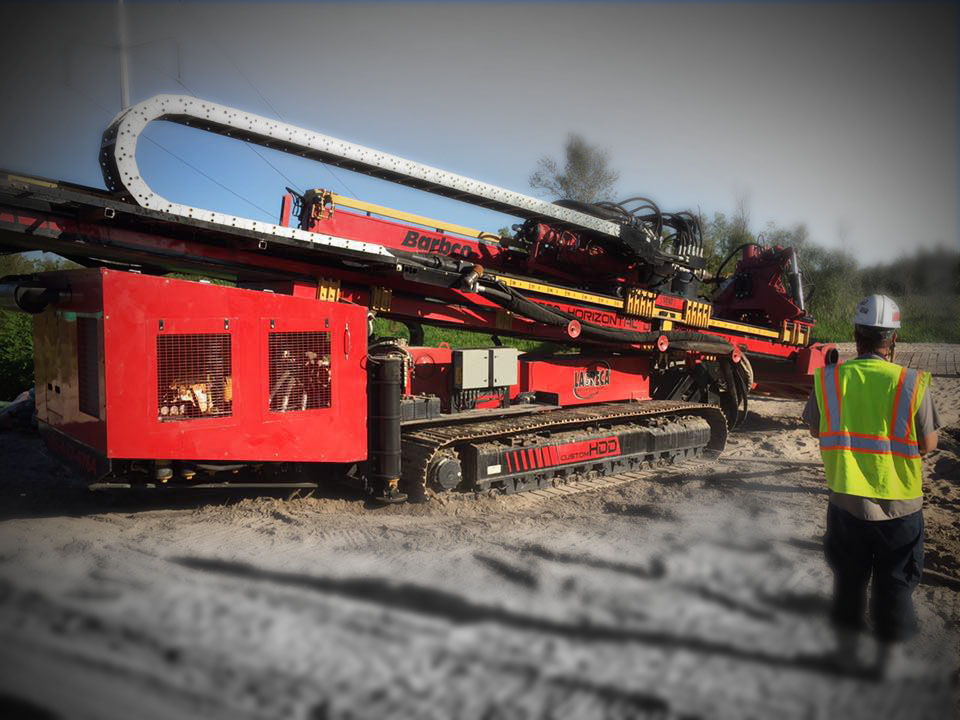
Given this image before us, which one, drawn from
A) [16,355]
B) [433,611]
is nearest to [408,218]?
[433,611]

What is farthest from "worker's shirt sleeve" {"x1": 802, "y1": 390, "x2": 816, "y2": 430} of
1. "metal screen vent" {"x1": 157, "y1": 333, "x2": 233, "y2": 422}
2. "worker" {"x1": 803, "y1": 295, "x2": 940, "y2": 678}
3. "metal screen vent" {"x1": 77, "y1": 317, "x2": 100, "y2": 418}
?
"metal screen vent" {"x1": 77, "y1": 317, "x2": 100, "y2": 418}

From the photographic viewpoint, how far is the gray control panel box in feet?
22.0

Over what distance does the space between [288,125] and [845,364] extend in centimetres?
431

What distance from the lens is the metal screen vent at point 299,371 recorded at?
5266 millimetres

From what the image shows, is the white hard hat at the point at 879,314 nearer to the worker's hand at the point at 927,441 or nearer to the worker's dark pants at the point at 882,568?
the worker's hand at the point at 927,441

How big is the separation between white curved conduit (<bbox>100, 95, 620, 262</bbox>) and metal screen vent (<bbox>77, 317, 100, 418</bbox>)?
99 cm

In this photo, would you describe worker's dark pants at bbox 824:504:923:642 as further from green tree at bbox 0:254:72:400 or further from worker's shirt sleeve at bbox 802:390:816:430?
green tree at bbox 0:254:72:400

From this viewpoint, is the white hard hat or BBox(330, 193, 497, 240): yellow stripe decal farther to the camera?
BBox(330, 193, 497, 240): yellow stripe decal

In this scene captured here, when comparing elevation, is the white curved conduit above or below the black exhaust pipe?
above

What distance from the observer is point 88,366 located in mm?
4875

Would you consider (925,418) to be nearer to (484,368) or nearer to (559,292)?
(484,368)

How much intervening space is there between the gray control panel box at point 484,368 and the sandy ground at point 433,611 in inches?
48.7

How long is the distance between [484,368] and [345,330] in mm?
1745

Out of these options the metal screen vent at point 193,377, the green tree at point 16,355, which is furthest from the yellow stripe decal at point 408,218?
the green tree at point 16,355
